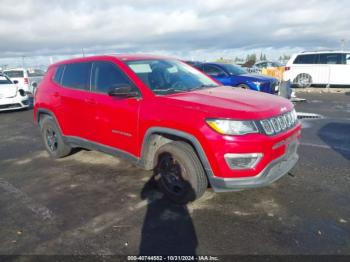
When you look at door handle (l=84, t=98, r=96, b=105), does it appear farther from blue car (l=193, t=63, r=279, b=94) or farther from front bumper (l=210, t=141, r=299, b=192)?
blue car (l=193, t=63, r=279, b=94)

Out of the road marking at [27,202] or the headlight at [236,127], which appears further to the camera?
the road marking at [27,202]

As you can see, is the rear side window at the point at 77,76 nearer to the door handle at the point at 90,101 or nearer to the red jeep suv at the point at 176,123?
the red jeep suv at the point at 176,123

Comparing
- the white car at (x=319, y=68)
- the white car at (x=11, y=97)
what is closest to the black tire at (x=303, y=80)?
the white car at (x=319, y=68)

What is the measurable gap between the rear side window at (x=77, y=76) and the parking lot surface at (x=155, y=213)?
1388mm

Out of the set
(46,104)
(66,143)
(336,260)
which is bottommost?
(336,260)

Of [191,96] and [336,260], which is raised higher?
[191,96]

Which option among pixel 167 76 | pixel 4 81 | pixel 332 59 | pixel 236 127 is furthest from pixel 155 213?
pixel 332 59

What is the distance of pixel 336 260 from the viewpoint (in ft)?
8.25

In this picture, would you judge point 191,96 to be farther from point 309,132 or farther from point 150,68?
point 309,132

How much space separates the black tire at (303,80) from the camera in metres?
15.6

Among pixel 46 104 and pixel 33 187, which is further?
pixel 46 104

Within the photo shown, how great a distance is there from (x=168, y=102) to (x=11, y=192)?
2616 mm

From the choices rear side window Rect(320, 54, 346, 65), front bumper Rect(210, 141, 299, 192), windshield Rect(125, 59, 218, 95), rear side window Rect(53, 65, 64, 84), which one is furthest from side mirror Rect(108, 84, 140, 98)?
rear side window Rect(320, 54, 346, 65)

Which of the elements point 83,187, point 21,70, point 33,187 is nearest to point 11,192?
point 33,187
